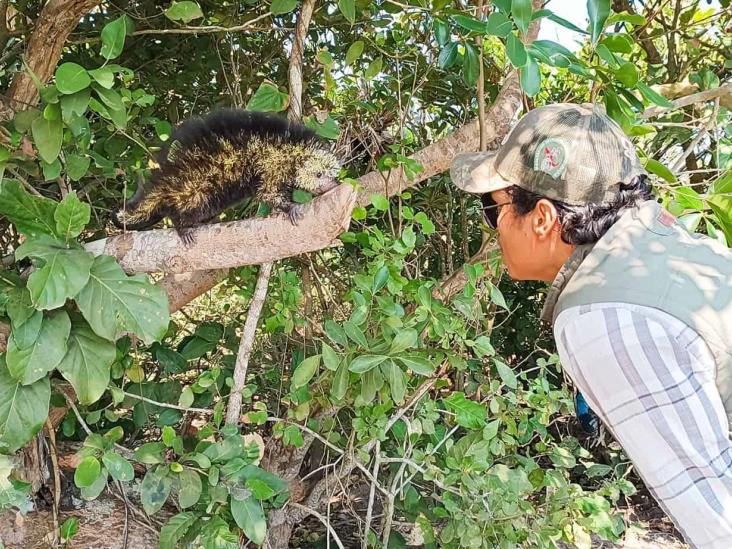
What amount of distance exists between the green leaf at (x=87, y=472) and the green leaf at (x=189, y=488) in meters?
0.22

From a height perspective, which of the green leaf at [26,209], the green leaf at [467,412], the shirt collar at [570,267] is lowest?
the green leaf at [467,412]

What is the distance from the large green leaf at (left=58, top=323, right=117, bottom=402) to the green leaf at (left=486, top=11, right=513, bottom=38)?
1.21 m

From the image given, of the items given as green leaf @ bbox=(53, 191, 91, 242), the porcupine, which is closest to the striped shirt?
green leaf @ bbox=(53, 191, 91, 242)

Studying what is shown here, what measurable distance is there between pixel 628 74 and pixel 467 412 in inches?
45.3

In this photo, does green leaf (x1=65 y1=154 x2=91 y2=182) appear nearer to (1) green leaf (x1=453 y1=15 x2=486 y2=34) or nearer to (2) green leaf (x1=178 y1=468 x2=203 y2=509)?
(2) green leaf (x1=178 y1=468 x2=203 y2=509)

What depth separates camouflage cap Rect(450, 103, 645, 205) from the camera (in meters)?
1.41

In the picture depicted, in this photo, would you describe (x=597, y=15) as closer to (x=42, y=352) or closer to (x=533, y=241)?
(x=533, y=241)

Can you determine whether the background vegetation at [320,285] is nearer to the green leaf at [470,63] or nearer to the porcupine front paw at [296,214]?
the green leaf at [470,63]

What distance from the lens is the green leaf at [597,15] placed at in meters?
1.82

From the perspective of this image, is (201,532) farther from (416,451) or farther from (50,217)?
(50,217)

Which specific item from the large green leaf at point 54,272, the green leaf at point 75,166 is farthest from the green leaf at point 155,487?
the green leaf at point 75,166

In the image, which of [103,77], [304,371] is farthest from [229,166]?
[304,371]

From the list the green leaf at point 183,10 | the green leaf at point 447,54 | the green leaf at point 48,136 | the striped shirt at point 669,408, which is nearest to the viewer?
the striped shirt at point 669,408

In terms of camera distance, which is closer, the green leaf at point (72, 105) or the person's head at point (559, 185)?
the person's head at point (559, 185)
